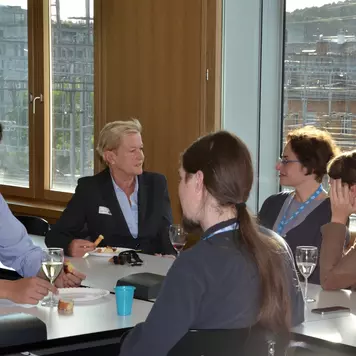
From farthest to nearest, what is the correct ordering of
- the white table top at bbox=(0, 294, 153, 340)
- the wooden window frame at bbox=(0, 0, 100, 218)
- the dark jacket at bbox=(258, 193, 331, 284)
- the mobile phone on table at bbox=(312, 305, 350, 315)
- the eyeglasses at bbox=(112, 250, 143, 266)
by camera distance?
the wooden window frame at bbox=(0, 0, 100, 218) < the dark jacket at bbox=(258, 193, 331, 284) < the eyeglasses at bbox=(112, 250, 143, 266) < the mobile phone on table at bbox=(312, 305, 350, 315) < the white table top at bbox=(0, 294, 153, 340)

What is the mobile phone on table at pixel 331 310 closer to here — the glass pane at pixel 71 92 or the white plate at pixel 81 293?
the white plate at pixel 81 293

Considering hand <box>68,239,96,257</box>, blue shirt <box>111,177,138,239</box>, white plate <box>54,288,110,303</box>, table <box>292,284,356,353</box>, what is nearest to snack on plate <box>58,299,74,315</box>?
white plate <box>54,288,110,303</box>

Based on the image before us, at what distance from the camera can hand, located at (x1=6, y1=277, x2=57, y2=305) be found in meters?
2.84

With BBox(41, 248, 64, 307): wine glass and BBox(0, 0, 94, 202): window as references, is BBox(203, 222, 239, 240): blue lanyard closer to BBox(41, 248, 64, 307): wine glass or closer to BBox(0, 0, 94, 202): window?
BBox(41, 248, 64, 307): wine glass

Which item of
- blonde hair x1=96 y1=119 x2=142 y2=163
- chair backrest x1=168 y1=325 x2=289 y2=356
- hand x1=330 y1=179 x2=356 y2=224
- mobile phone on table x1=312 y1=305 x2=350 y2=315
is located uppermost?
blonde hair x1=96 y1=119 x2=142 y2=163

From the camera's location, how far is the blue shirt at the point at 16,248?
3.42 meters

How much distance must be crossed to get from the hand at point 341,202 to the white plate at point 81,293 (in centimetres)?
109

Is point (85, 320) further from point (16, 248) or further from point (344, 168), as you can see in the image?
point (344, 168)

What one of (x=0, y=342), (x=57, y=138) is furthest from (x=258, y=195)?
(x=0, y=342)

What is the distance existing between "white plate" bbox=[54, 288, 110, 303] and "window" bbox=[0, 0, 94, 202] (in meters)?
3.34

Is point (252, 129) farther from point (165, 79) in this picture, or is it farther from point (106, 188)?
point (106, 188)

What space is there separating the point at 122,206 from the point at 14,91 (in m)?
2.93

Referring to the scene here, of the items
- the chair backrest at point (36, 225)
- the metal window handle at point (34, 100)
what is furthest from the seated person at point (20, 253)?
the metal window handle at point (34, 100)

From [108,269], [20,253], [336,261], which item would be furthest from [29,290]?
[336,261]
